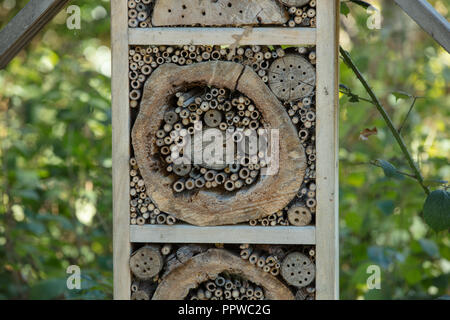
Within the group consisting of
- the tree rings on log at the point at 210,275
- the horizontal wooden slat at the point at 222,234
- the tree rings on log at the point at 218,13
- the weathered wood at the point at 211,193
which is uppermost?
the tree rings on log at the point at 218,13

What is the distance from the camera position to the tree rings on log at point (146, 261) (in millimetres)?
2328

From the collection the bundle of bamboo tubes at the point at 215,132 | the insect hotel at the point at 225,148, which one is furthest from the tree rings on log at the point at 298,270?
the bundle of bamboo tubes at the point at 215,132

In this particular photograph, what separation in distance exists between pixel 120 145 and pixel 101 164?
6.32 ft

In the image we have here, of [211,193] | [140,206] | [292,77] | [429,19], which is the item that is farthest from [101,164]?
[429,19]

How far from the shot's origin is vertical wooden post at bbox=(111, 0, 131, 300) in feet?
7.47

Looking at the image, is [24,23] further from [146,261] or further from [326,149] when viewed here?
[326,149]

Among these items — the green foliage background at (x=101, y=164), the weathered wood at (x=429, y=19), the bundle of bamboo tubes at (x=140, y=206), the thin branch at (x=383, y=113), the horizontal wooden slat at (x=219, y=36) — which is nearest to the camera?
the weathered wood at (x=429, y=19)

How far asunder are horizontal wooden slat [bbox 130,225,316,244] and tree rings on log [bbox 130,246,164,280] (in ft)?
0.16

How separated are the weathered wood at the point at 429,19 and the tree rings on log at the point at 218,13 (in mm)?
442

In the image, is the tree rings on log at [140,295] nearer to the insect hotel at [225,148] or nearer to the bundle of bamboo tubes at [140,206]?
the insect hotel at [225,148]

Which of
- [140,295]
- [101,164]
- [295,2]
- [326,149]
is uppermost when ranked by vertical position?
[295,2]

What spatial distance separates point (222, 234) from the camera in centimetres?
230
